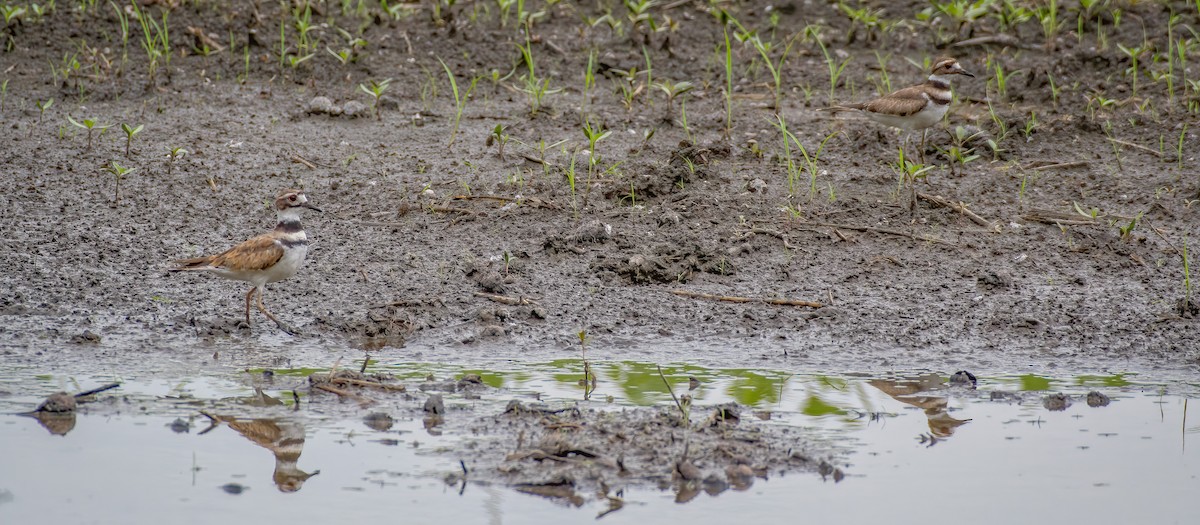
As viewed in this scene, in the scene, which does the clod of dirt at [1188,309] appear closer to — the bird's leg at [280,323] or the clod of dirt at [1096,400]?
the clod of dirt at [1096,400]

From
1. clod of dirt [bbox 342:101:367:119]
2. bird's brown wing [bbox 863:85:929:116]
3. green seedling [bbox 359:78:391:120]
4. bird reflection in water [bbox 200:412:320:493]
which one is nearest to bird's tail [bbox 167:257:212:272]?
bird reflection in water [bbox 200:412:320:493]

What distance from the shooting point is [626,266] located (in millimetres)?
7715

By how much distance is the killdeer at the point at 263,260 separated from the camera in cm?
698

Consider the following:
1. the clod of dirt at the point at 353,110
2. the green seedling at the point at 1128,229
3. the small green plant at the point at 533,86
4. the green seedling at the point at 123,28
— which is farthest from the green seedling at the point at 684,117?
the green seedling at the point at 123,28

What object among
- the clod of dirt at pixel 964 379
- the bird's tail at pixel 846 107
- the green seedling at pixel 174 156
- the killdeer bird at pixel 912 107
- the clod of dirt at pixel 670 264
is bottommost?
the clod of dirt at pixel 964 379

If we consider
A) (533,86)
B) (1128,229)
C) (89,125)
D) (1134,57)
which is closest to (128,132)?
(89,125)

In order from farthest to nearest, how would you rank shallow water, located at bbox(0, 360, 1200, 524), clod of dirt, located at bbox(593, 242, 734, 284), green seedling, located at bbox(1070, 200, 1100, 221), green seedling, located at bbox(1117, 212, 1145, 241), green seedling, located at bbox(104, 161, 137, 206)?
green seedling, located at bbox(104, 161, 137, 206) → green seedling, located at bbox(1070, 200, 1100, 221) → green seedling, located at bbox(1117, 212, 1145, 241) → clod of dirt, located at bbox(593, 242, 734, 284) → shallow water, located at bbox(0, 360, 1200, 524)

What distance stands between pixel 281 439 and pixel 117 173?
3855mm

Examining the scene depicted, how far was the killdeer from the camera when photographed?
6977 millimetres

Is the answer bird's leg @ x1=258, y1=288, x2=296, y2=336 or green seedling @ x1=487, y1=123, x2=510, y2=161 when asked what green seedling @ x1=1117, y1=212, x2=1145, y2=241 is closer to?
green seedling @ x1=487, y1=123, x2=510, y2=161

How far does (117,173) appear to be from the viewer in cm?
859

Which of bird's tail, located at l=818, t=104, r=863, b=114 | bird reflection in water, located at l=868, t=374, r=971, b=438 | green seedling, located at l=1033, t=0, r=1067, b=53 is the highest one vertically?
green seedling, located at l=1033, t=0, r=1067, b=53

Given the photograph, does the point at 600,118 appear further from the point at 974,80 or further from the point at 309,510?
the point at 309,510

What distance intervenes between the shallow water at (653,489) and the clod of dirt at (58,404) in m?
0.08
